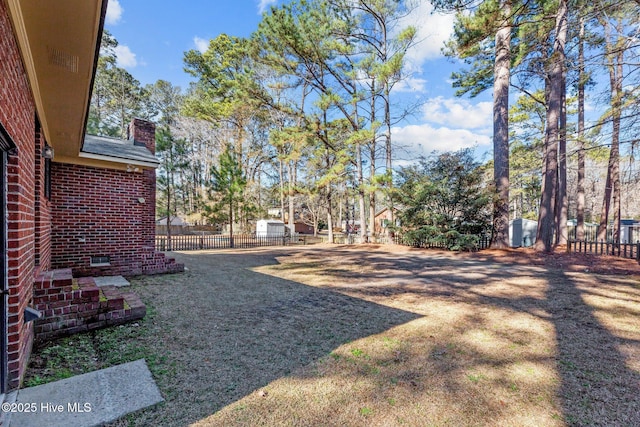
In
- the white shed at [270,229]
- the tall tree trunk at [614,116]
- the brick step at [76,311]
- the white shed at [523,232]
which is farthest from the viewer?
the white shed at [270,229]

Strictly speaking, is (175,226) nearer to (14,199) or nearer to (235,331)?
(235,331)

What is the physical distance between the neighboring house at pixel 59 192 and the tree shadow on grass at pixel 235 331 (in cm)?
89

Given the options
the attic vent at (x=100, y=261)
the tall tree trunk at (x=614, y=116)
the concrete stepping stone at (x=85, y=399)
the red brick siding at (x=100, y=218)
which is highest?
the tall tree trunk at (x=614, y=116)

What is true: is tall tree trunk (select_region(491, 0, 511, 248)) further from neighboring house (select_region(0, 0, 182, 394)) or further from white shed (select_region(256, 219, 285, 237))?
white shed (select_region(256, 219, 285, 237))

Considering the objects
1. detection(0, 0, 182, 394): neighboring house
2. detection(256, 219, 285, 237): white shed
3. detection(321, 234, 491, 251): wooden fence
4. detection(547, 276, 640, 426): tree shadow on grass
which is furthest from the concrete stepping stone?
detection(256, 219, 285, 237): white shed

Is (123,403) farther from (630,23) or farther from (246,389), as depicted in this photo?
(630,23)

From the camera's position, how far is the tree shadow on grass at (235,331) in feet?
7.14

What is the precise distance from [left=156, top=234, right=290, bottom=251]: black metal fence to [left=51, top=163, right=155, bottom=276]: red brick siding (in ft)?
24.2

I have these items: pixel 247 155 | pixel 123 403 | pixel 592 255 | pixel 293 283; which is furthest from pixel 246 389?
pixel 247 155

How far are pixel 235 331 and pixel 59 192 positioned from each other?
485 cm

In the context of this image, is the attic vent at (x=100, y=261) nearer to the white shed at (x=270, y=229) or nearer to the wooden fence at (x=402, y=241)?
the wooden fence at (x=402, y=241)

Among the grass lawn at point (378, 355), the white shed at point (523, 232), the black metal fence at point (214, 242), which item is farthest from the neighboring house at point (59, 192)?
the white shed at point (523, 232)

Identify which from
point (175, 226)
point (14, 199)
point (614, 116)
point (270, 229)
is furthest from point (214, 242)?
point (614, 116)

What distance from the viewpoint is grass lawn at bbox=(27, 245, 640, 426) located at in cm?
197
